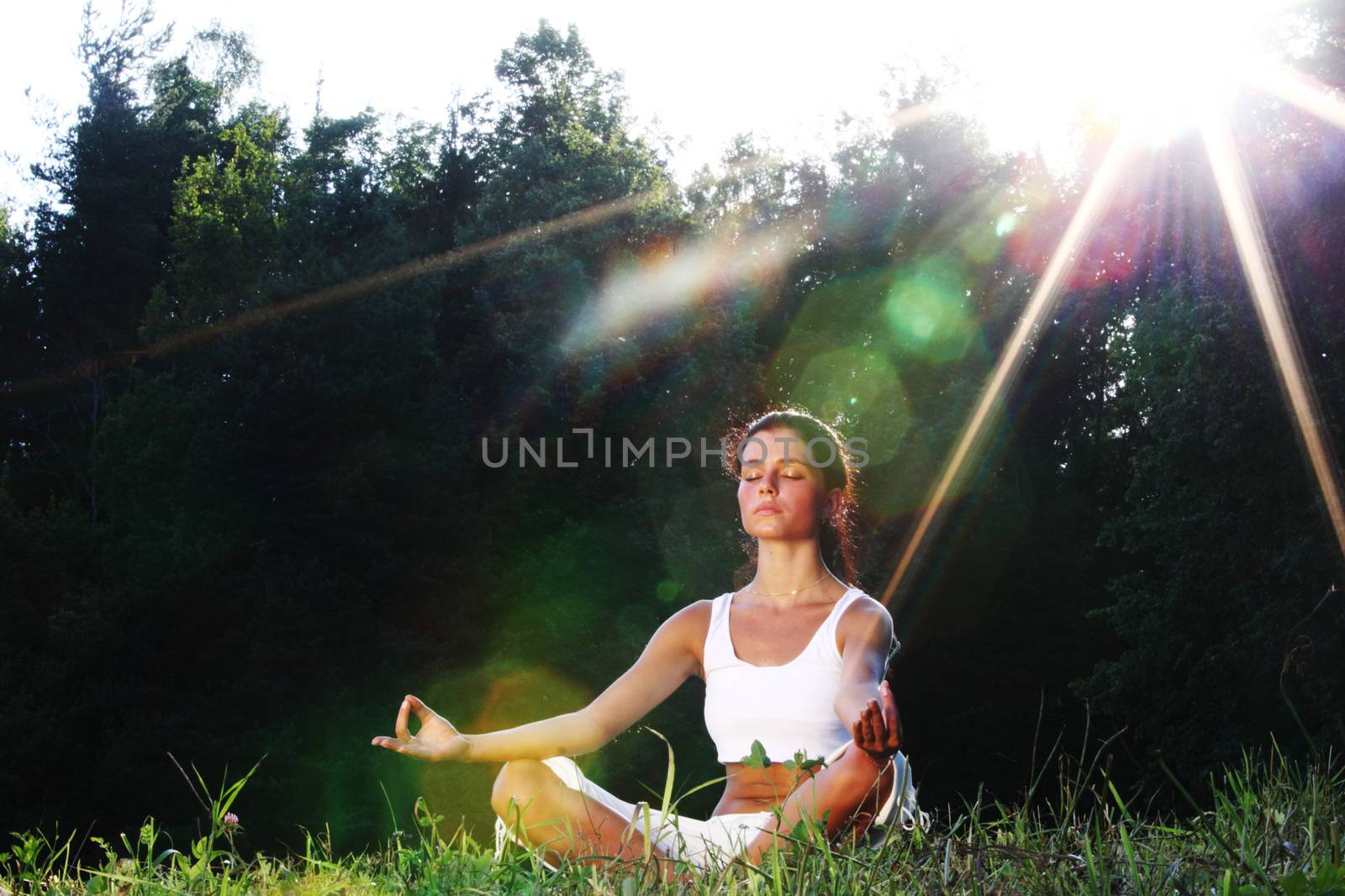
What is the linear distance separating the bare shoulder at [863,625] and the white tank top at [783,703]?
2cm

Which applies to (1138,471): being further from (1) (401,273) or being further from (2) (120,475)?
(2) (120,475)

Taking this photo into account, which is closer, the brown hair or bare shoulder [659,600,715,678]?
bare shoulder [659,600,715,678]

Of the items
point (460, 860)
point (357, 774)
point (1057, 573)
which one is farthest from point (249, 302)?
point (460, 860)

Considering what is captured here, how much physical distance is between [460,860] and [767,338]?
21365 millimetres

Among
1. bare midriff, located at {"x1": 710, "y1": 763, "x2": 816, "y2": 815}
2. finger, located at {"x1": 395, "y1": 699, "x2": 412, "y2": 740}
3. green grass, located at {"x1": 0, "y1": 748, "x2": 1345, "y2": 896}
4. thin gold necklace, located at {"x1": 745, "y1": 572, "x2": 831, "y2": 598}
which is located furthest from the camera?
thin gold necklace, located at {"x1": 745, "y1": 572, "x2": 831, "y2": 598}

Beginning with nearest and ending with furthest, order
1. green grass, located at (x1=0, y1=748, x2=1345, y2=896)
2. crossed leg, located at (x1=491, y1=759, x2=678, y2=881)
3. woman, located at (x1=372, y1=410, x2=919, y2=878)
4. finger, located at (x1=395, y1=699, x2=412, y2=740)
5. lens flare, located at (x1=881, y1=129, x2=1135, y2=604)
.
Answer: green grass, located at (x1=0, y1=748, x2=1345, y2=896) < woman, located at (x1=372, y1=410, x2=919, y2=878) < crossed leg, located at (x1=491, y1=759, x2=678, y2=881) < finger, located at (x1=395, y1=699, x2=412, y2=740) < lens flare, located at (x1=881, y1=129, x2=1135, y2=604)

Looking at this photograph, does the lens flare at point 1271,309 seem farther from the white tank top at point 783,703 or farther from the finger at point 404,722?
the finger at point 404,722

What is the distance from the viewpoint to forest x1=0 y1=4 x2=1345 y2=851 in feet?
65.4

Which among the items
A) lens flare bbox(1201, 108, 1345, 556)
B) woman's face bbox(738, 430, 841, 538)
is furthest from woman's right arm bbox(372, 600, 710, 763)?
lens flare bbox(1201, 108, 1345, 556)

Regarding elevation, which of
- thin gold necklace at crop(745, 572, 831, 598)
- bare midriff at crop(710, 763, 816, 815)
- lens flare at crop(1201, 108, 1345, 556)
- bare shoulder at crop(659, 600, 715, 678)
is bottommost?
bare midriff at crop(710, 763, 816, 815)

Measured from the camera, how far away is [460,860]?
8.29 feet

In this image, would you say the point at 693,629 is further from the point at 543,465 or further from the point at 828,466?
the point at 543,465

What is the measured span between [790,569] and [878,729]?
133 centimetres

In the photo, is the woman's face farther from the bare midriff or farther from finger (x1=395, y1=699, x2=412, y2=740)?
finger (x1=395, y1=699, x2=412, y2=740)
